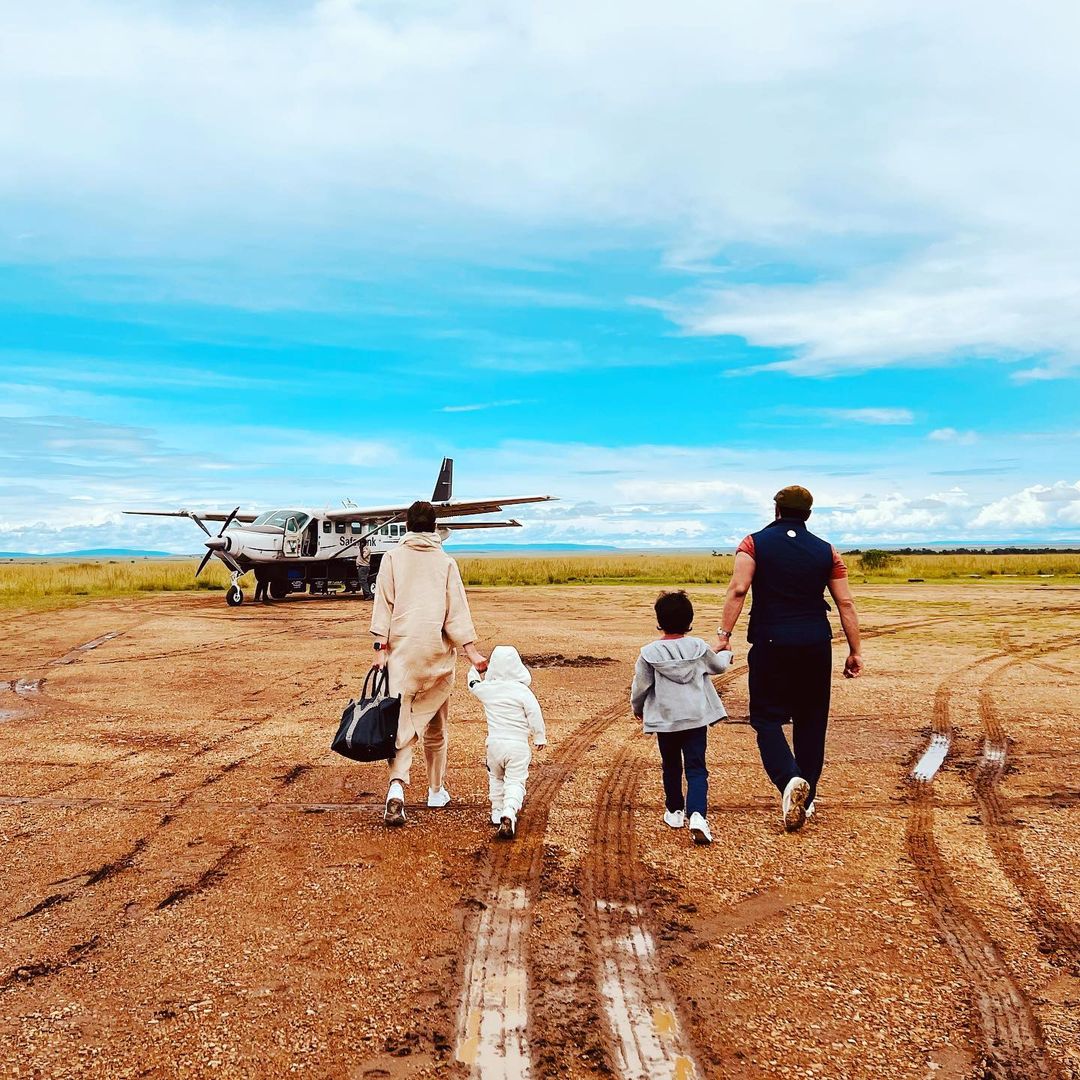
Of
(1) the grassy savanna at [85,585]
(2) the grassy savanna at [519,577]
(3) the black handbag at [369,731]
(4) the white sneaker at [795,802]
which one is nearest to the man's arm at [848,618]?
(4) the white sneaker at [795,802]

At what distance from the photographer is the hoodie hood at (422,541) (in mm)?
5238

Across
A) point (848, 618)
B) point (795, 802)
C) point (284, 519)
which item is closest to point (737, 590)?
point (848, 618)

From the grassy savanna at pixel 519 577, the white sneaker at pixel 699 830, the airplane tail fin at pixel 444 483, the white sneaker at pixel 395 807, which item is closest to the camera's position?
the white sneaker at pixel 699 830

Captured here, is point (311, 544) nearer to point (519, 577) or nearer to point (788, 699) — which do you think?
point (519, 577)

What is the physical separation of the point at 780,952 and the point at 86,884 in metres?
3.36

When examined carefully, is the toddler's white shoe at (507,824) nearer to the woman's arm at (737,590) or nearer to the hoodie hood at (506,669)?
the hoodie hood at (506,669)

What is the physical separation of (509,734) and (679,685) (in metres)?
1.01

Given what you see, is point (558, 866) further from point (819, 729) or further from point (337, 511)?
point (337, 511)

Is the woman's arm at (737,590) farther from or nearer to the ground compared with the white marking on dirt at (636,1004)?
farther from the ground

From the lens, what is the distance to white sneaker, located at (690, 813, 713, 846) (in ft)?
15.9

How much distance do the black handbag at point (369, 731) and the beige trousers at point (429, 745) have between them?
14cm

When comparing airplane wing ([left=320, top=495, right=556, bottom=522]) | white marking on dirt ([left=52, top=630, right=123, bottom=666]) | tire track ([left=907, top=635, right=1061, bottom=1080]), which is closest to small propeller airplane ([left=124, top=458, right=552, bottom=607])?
airplane wing ([left=320, top=495, right=556, bottom=522])

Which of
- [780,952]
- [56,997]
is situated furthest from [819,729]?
[56,997]

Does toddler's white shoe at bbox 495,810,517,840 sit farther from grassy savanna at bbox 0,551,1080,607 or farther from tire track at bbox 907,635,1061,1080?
grassy savanna at bbox 0,551,1080,607
